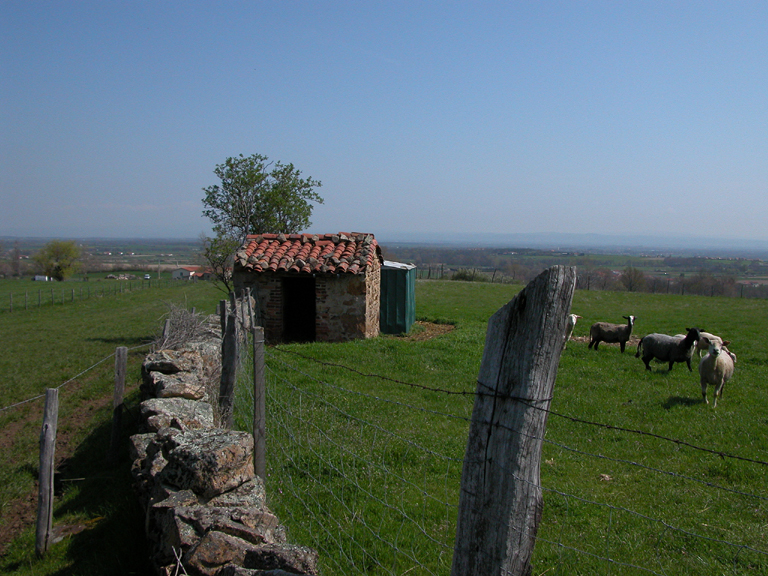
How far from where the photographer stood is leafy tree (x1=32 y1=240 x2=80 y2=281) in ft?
240

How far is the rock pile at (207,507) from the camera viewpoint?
10.8ft

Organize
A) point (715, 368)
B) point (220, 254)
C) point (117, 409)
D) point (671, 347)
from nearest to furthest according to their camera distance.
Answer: point (117, 409)
point (715, 368)
point (671, 347)
point (220, 254)

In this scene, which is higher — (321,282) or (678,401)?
(321,282)

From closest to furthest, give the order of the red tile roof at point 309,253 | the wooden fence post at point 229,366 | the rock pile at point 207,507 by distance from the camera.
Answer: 1. the rock pile at point 207,507
2. the wooden fence post at point 229,366
3. the red tile roof at point 309,253

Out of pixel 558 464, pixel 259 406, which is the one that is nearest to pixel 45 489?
Result: pixel 259 406

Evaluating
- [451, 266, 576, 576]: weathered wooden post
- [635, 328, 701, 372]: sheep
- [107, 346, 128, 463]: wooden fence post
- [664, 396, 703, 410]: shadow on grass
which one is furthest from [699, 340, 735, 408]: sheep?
[107, 346, 128, 463]: wooden fence post

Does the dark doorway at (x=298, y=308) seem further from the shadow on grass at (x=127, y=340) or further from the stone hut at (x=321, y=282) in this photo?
the shadow on grass at (x=127, y=340)

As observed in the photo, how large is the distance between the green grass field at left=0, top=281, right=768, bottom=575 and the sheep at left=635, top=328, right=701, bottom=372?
40cm

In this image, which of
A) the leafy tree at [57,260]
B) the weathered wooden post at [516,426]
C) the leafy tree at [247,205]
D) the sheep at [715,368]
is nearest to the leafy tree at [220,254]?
the leafy tree at [247,205]

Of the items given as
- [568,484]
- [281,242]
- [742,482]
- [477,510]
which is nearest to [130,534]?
[477,510]

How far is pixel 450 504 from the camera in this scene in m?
3.81

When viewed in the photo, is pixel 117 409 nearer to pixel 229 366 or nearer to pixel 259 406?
pixel 229 366

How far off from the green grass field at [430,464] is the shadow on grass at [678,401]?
0.04 m

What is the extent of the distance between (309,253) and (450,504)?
43.3 feet
